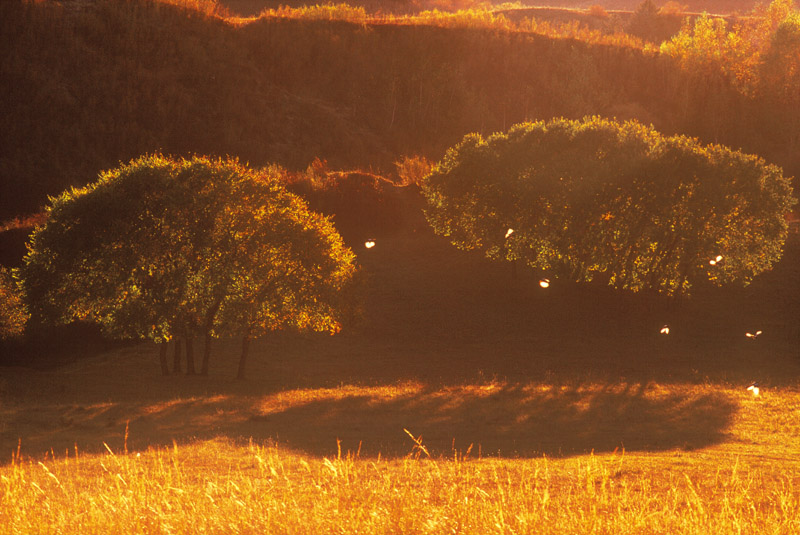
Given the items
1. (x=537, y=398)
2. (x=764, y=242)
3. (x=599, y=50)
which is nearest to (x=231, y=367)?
(x=537, y=398)

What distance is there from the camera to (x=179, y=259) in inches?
1761

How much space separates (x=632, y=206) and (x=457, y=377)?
18.6 m

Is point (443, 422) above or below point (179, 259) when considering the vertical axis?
below

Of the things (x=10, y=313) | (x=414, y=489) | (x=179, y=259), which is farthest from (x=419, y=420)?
(x=10, y=313)

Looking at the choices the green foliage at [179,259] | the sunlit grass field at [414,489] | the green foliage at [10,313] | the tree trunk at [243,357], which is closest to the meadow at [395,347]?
the sunlit grass field at [414,489]

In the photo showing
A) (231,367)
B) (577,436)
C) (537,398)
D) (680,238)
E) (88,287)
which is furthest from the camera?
(680,238)

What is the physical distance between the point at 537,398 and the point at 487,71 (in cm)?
11623

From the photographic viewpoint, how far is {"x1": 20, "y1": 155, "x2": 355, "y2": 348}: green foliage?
43719 mm

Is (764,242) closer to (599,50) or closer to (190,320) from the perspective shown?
(190,320)

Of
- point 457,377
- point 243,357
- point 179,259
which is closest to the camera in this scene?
point 179,259

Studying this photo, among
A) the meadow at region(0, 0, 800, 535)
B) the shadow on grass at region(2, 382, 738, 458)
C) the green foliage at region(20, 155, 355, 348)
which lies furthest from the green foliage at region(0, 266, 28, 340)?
the shadow on grass at region(2, 382, 738, 458)

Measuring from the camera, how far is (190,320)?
45375 mm

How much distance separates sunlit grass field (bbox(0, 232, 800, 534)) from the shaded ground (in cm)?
22

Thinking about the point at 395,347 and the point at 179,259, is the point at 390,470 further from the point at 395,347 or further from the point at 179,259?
the point at 395,347
